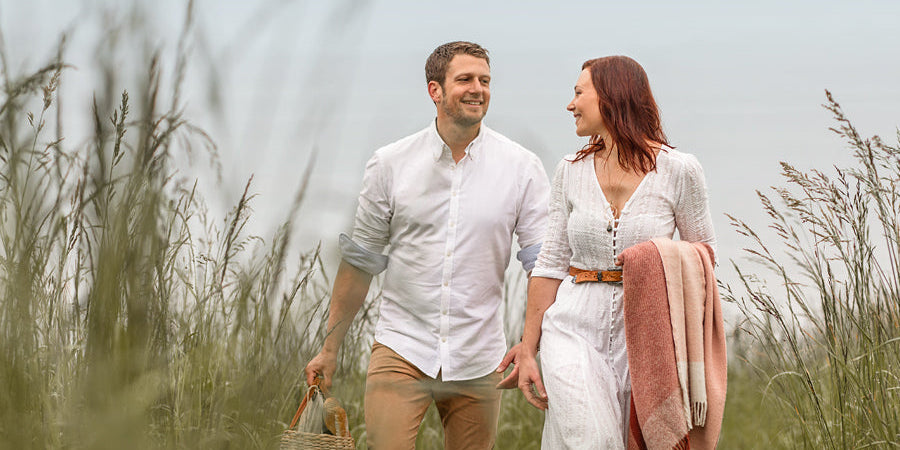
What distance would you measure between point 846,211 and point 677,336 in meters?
1.02

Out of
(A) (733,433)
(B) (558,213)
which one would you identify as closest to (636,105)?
(B) (558,213)

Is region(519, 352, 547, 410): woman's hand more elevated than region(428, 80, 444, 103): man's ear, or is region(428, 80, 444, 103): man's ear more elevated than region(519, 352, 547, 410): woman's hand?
region(428, 80, 444, 103): man's ear

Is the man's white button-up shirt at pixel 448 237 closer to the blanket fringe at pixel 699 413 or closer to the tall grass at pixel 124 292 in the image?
the blanket fringe at pixel 699 413

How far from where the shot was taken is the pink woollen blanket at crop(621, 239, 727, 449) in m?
3.01

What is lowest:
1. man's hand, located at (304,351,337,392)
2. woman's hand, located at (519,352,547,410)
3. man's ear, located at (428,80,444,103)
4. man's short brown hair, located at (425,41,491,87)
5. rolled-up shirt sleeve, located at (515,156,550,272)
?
woman's hand, located at (519,352,547,410)

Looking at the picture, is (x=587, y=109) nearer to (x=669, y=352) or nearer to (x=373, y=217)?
(x=669, y=352)

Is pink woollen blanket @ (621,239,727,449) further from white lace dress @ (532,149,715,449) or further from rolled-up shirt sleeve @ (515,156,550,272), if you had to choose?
rolled-up shirt sleeve @ (515,156,550,272)

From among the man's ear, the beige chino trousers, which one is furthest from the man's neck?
the beige chino trousers

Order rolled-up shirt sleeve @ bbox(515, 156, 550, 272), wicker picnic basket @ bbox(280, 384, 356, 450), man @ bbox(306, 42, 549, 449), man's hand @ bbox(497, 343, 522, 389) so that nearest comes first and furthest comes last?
man's hand @ bbox(497, 343, 522, 389)
wicker picnic basket @ bbox(280, 384, 356, 450)
man @ bbox(306, 42, 549, 449)
rolled-up shirt sleeve @ bbox(515, 156, 550, 272)

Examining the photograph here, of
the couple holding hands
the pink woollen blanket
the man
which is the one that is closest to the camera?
the pink woollen blanket

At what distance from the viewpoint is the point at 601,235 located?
3170mm

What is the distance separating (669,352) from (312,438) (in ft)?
4.35

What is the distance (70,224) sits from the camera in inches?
88.6

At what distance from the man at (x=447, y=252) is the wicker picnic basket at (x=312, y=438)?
0.68 ft
